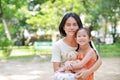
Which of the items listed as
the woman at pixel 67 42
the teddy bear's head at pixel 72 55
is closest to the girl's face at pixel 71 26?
the woman at pixel 67 42

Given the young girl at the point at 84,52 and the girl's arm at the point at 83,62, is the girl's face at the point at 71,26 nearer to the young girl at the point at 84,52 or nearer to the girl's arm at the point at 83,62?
the young girl at the point at 84,52

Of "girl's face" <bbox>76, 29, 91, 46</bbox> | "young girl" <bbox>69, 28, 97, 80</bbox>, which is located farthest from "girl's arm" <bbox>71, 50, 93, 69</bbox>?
"girl's face" <bbox>76, 29, 91, 46</bbox>

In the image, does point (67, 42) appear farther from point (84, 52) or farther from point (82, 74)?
point (82, 74)

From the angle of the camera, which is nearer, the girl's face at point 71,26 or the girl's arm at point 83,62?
the girl's arm at point 83,62

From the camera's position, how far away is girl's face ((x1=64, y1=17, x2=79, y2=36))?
2.80m

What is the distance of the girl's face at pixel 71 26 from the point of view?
2799mm

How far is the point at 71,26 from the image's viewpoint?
2.80 m

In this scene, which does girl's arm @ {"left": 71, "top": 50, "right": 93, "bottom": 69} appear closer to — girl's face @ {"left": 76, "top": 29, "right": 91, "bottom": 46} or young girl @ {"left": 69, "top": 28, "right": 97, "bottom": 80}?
young girl @ {"left": 69, "top": 28, "right": 97, "bottom": 80}

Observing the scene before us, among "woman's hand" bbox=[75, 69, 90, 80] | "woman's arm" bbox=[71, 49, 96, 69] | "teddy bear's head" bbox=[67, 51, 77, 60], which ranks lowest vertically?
"woman's hand" bbox=[75, 69, 90, 80]

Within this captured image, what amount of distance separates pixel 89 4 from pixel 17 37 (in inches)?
563

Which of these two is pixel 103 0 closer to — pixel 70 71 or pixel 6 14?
pixel 6 14

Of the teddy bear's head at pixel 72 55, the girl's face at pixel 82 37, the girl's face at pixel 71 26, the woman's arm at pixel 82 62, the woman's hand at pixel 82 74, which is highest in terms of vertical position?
the girl's face at pixel 71 26

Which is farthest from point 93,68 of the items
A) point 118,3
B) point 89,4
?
point 89,4

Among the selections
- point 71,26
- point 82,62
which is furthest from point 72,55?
point 71,26
